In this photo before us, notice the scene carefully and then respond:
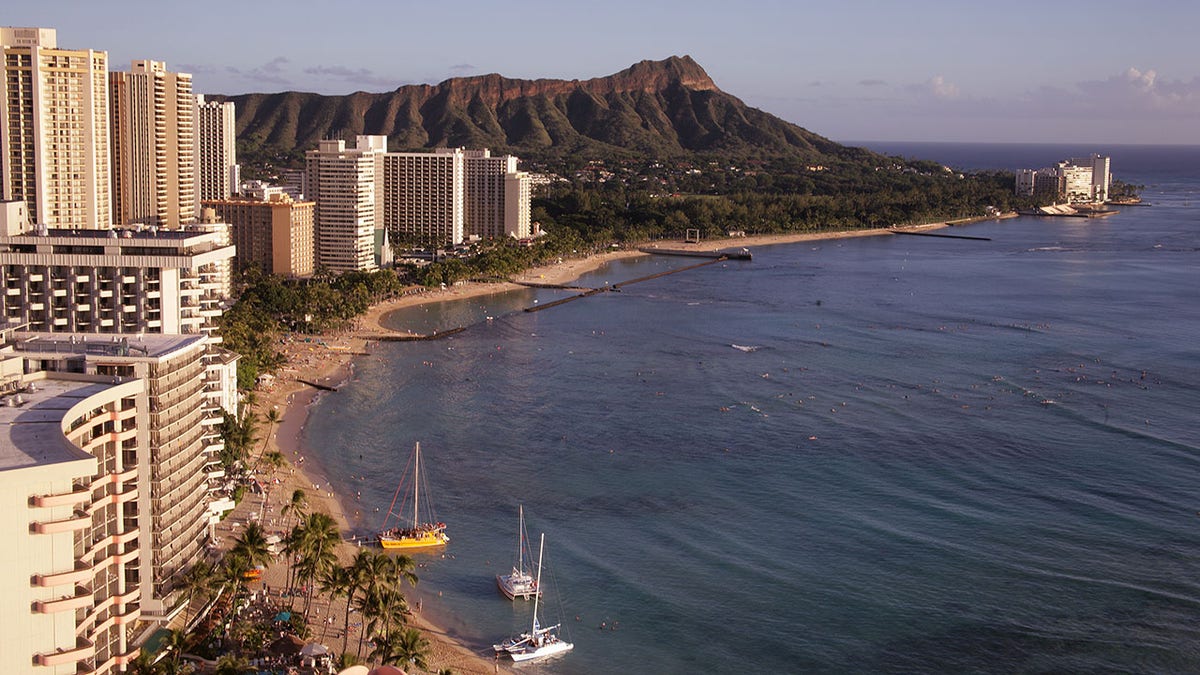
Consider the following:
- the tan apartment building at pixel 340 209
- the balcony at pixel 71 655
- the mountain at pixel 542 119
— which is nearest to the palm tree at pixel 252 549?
the balcony at pixel 71 655

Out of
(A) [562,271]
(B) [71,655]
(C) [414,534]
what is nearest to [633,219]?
(A) [562,271]

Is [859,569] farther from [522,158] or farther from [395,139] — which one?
[395,139]

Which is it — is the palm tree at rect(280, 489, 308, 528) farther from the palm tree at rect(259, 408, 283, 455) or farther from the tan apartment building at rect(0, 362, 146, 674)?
the tan apartment building at rect(0, 362, 146, 674)

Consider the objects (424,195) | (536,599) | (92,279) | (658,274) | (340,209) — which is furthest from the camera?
(424,195)

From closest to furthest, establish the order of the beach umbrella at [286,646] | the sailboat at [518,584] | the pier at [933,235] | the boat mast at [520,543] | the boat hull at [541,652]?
the beach umbrella at [286,646] < the boat hull at [541,652] < the sailboat at [518,584] < the boat mast at [520,543] < the pier at [933,235]

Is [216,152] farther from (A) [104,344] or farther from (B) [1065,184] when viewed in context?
(B) [1065,184]

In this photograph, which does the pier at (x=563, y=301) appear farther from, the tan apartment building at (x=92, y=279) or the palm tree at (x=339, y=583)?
the palm tree at (x=339, y=583)

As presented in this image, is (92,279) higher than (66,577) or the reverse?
higher
